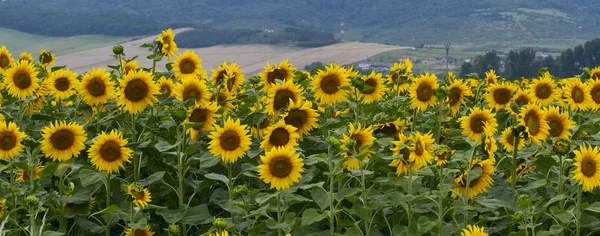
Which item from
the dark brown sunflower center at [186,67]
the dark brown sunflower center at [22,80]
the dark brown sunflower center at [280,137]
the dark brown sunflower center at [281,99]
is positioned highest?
the dark brown sunflower center at [22,80]

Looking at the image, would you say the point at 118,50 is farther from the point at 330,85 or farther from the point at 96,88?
the point at 330,85

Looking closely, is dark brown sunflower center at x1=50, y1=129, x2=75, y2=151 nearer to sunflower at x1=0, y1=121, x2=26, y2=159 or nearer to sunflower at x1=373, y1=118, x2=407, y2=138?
sunflower at x1=0, y1=121, x2=26, y2=159

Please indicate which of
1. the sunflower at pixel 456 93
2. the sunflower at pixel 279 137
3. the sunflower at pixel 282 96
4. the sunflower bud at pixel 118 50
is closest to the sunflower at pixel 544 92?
the sunflower at pixel 456 93

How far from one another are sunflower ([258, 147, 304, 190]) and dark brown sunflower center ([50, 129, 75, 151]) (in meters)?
1.40

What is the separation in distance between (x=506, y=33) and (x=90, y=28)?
312 feet

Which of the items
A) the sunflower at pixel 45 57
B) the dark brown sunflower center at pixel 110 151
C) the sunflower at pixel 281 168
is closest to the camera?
the sunflower at pixel 281 168

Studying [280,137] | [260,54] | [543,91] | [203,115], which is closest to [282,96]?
[203,115]

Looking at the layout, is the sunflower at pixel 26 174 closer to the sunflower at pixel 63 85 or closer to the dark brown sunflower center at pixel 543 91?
the sunflower at pixel 63 85

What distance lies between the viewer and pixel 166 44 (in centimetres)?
697

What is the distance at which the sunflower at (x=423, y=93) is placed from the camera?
6242 mm

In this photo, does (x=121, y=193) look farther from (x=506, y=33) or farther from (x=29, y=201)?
(x=506, y=33)

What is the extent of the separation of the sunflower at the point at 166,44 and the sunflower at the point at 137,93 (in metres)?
1.03

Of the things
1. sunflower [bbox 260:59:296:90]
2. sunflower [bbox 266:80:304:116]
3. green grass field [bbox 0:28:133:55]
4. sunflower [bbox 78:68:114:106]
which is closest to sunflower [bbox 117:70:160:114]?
sunflower [bbox 78:68:114:106]

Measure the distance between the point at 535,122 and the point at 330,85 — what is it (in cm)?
157
